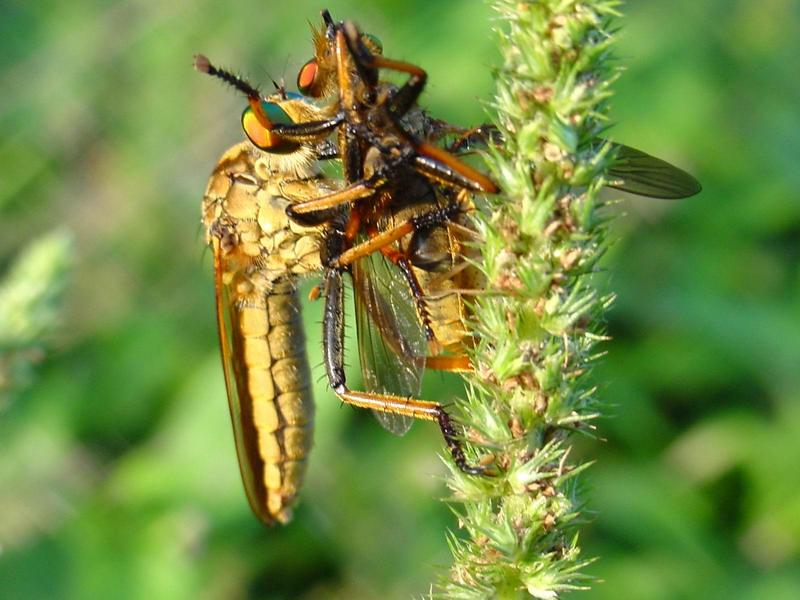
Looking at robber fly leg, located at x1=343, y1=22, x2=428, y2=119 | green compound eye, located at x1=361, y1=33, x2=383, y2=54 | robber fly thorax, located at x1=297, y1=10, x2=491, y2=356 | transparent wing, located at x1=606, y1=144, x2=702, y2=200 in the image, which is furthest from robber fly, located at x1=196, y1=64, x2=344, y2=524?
transparent wing, located at x1=606, y1=144, x2=702, y2=200

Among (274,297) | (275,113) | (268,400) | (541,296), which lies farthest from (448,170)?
(268,400)

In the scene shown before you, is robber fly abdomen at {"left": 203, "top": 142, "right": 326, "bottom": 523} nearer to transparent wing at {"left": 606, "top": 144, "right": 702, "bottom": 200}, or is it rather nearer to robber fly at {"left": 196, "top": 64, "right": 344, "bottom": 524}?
robber fly at {"left": 196, "top": 64, "right": 344, "bottom": 524}

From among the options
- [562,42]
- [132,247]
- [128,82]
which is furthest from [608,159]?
[128,82]

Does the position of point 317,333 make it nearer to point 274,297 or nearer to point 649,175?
point 274,297

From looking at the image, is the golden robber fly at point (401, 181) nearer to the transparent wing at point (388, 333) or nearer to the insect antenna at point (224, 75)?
the transparent wing at point (388, 333)

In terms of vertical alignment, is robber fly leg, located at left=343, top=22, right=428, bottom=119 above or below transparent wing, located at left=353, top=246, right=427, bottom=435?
above

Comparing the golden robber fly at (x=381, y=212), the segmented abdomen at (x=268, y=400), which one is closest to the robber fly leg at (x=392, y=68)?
the golden robber fly at (x=381, y=212)
